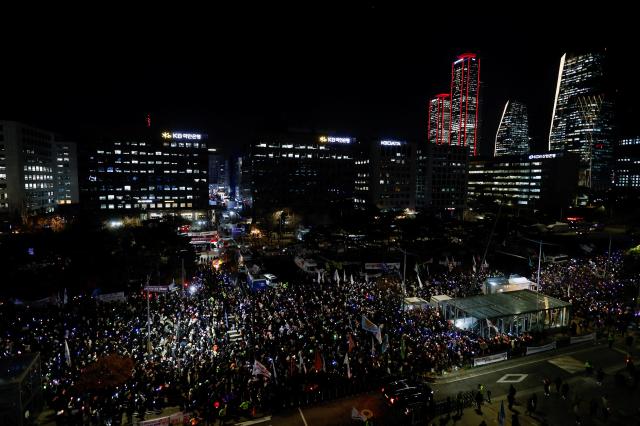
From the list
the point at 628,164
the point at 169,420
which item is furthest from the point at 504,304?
the point at 628,164

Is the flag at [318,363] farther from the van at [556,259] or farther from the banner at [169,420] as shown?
the van at [556,259]

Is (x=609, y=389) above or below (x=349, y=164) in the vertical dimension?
below

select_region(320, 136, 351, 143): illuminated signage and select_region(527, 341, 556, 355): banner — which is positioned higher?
select_region(320, 136, 351, 143): illuminated signage

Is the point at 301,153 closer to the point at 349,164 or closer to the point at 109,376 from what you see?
the point at 349,164

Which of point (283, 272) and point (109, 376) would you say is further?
point (283, 272)

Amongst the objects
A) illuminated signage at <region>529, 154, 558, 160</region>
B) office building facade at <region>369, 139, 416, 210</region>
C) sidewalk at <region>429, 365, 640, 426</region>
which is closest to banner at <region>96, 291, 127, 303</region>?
sidewalk at <region>429, 365, 640, 426</region>

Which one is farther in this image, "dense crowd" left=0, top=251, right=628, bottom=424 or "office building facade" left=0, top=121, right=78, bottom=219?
"office building facade" left=0, top=121, right=78, bottom=219

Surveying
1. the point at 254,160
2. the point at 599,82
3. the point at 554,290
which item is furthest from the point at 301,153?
the point at 599,82

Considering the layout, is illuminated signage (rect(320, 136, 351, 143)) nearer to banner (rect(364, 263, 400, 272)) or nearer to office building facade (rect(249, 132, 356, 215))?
office building facade (rect(249, 132, 356, 215))
